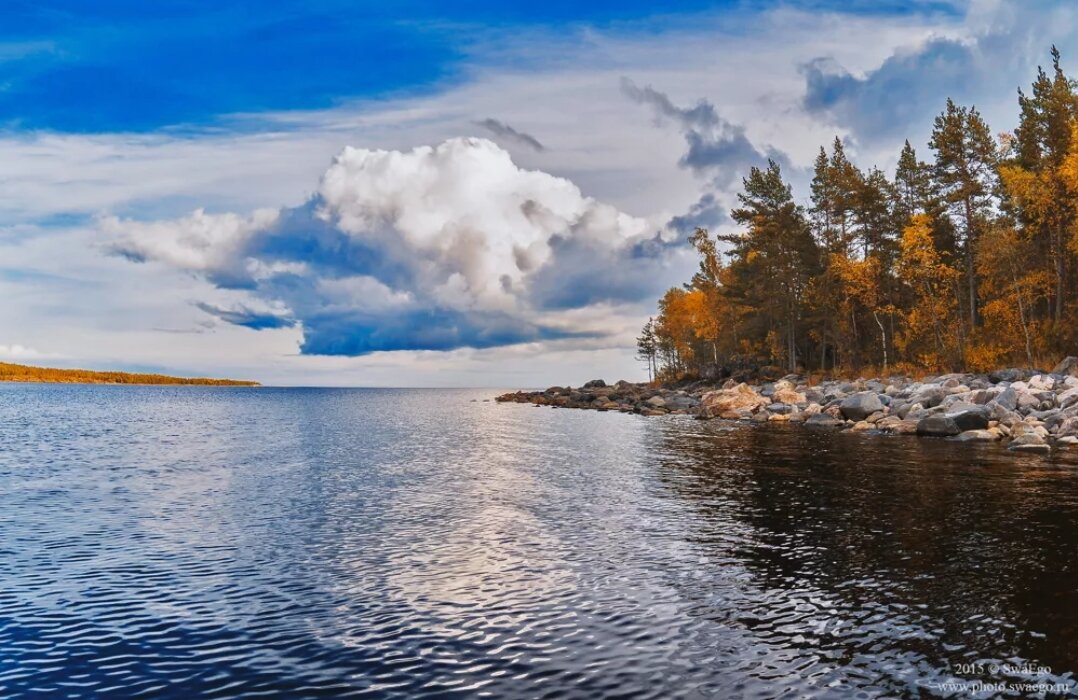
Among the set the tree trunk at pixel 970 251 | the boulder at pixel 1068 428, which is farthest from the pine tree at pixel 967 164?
the boulder at pixel 1068 428

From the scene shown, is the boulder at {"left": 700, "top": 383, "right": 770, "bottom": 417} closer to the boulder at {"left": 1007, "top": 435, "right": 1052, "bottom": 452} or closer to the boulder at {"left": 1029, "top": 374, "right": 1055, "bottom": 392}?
the boulder at {"left": 1029, "top": 374, "right": 1055, "bottom": 392}

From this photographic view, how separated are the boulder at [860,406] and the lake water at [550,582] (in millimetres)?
16851

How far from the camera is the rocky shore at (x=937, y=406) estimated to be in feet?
113

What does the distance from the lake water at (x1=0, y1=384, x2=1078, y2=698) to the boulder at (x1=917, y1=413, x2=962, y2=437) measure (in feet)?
30.0

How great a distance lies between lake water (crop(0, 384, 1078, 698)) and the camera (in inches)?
359

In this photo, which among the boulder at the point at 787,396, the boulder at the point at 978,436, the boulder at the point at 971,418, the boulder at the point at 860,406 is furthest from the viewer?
the boulder at the point at 787,396

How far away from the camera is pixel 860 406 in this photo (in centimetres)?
4475

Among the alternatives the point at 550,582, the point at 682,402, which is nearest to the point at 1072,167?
the point at 682,402

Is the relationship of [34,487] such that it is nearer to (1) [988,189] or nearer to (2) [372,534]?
(2) [372,534]

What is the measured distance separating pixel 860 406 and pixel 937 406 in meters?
4.51

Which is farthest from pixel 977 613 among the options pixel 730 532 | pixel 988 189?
pixel 988 189

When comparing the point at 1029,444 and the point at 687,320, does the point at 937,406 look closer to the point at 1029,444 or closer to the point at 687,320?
the point at 1029,444

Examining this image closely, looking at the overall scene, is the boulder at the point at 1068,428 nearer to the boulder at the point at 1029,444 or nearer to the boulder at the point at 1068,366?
the boulder at the point at 1029,444

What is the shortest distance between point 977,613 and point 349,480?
21896mm
